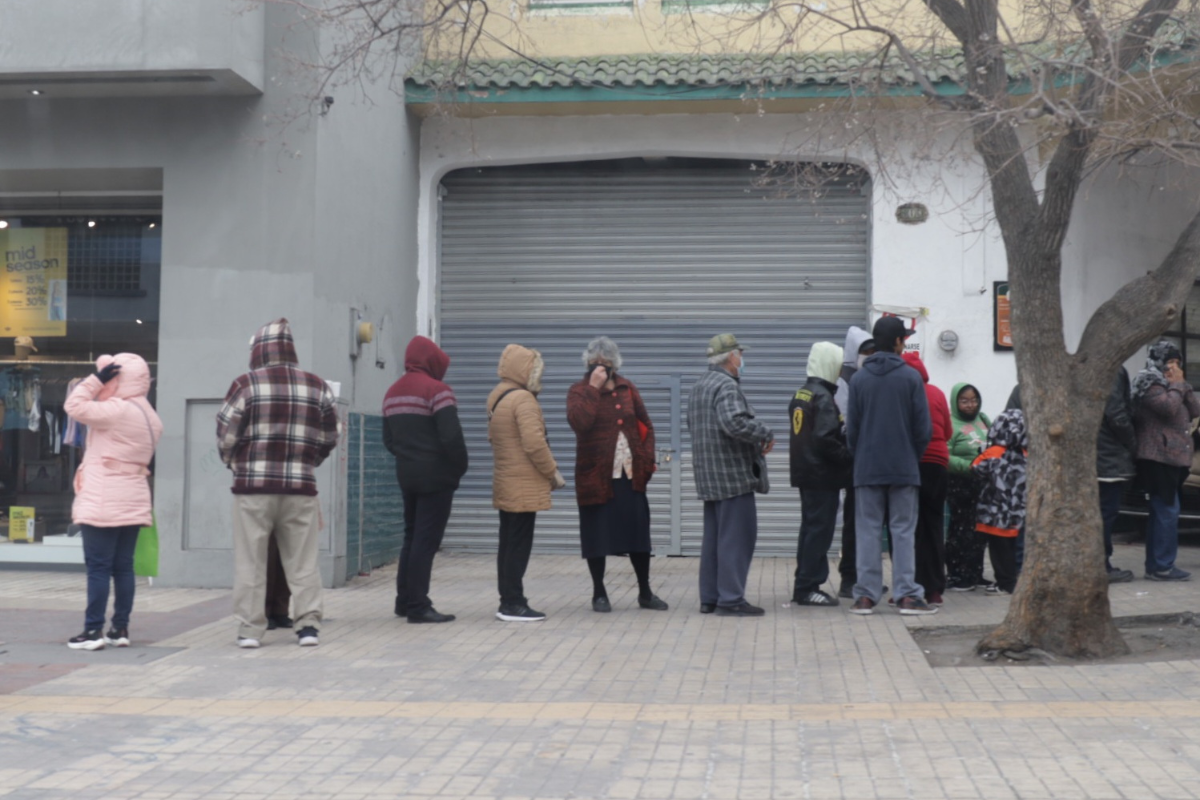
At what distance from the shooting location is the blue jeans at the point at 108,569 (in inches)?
297

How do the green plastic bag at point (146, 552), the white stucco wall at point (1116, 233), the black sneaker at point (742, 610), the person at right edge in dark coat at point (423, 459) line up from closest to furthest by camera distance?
the green plastic bag at point (146, 552) → the person at right edge in dark coat at point (423, 459) → the black sneaker at point (742, 610) → the white stucco wall at point (1116, 233)

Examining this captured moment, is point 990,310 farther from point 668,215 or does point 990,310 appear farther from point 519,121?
point 519,121

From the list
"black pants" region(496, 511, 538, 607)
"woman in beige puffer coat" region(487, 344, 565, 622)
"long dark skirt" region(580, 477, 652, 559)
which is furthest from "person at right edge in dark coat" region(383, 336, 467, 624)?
"long dark skirt" region(580, 477, 652, 559)

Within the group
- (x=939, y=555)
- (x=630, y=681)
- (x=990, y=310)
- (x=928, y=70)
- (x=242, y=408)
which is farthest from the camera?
(x=990, y=310)

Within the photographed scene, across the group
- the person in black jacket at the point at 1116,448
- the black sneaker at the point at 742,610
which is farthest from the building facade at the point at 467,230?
the black sneaker at the point at 742,610

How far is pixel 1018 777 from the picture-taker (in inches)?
193

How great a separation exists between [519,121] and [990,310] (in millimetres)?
4853

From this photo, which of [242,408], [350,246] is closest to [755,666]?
[242,408]

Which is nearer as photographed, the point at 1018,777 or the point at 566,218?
the point at 1018,777

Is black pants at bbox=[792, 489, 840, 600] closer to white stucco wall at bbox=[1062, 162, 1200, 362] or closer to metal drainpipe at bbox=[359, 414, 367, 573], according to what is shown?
metal drainpipe at bbox=[359, 414, 367, 573]

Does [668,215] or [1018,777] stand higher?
[668,215]

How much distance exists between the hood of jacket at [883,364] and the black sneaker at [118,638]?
4.97 meters

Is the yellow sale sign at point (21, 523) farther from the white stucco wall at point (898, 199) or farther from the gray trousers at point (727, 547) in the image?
the gray trousers at point (727, 547)

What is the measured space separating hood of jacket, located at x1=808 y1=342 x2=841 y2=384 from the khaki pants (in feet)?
11.8
